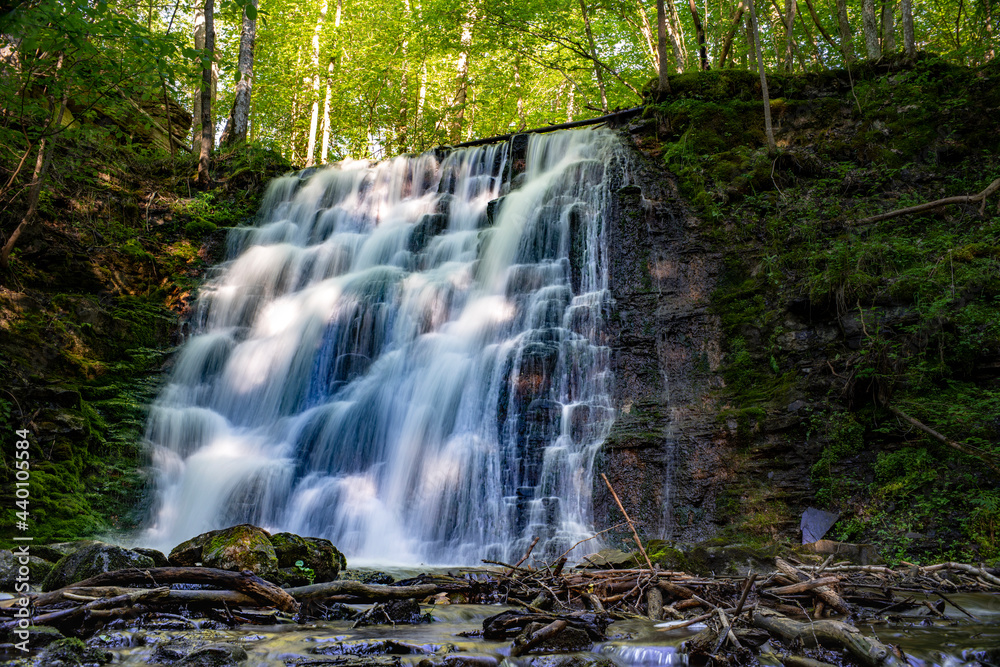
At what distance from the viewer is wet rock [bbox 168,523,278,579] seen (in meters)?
4.52

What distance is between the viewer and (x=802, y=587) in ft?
11.5

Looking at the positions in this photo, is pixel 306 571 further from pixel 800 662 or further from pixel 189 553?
pixel 800 662

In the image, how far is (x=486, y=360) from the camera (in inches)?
340

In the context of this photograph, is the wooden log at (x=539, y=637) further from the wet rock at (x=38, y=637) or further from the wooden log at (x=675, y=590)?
the wet rock at (x=38, y=637)

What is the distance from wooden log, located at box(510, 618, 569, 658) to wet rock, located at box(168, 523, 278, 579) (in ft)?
7.55

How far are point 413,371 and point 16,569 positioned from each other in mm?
5355

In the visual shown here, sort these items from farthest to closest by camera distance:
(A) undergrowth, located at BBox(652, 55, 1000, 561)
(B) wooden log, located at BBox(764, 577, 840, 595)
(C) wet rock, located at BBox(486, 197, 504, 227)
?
1. (C) wet rock, located at BBox(486, 197, 504, 227)
2. (A) undergrowth, located at BBox(652, 55, 1000, 561)
3. (B) wooden log, located at BBox(764, 577, 840, 595)

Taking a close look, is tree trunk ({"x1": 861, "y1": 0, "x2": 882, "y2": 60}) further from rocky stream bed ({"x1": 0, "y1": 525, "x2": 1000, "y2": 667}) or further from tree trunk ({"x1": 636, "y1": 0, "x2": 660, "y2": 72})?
rocky stream bed ({"x1": 0, "y1": 525, "x2": 1000, "y2": 667})

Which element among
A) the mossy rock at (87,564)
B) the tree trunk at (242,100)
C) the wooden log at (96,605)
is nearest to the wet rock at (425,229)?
the tree trunk at (242,100)

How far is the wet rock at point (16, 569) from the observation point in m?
4.36

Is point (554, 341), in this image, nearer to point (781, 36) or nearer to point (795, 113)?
point (795, 113)

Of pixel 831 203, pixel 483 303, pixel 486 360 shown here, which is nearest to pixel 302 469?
pixel 486 360

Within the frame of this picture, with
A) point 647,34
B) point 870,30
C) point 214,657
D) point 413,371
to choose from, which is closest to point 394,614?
point 214,657

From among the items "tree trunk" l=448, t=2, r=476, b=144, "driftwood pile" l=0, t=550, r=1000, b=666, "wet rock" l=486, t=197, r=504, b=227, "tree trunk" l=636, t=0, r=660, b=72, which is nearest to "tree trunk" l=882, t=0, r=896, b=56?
"tree trunk" l=636, t=0, r=660, b=72
